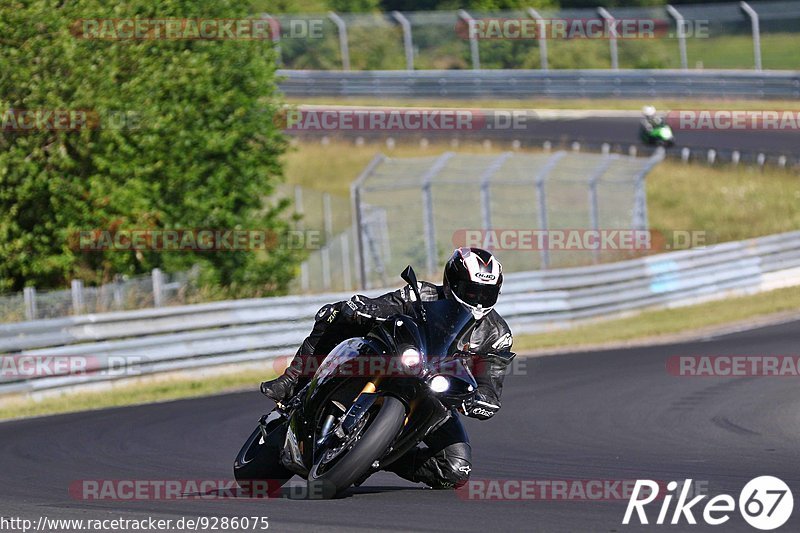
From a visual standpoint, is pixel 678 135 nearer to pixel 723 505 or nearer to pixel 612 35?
pixel 612 35

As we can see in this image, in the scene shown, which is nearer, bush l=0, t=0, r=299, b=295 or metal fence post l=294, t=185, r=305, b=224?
bush l=0, t=0, r=299, b=295

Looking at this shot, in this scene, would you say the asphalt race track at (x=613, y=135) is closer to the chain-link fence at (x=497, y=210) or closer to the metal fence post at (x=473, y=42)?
the metal fence post at (x=473, y=42)

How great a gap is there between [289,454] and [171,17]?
53.9 ft

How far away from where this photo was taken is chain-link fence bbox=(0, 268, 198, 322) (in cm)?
1622

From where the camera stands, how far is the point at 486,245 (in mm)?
23859

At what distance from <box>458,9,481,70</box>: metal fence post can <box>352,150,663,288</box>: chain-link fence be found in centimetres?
1250

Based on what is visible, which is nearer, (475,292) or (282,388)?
(475,292)

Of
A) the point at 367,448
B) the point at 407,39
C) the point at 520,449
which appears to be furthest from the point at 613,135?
the point at 367,448

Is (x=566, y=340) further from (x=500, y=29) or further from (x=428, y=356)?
(x=500, y=29)

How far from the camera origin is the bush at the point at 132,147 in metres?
20.0

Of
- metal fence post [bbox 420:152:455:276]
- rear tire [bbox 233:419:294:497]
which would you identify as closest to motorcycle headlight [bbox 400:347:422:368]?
rear tire [bbox 233:419:294:497]

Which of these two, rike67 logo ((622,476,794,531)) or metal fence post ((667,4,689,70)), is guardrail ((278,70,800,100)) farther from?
rike67 logo ((622,476,794,531))

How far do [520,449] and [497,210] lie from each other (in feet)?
63.4

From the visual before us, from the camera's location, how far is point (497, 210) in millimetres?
29234
